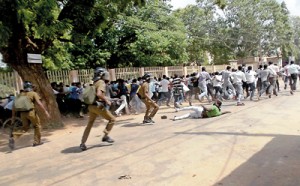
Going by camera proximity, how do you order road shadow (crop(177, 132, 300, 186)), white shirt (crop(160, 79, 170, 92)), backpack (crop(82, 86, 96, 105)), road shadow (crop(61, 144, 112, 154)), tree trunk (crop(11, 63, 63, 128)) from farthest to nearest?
1. white shirt (crop(160, 79, 170, 92))
2. tree trunk (crop(11, 63, 63, 128))
3. road shadow (crop(61, 144, 112, 154))
4. backpack (crop(82, 86, 96, 105))
5. road shadow (crop(177, 132, 300, 186))

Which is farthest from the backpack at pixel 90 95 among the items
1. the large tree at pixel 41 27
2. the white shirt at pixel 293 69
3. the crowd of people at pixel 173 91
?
the white shirt at pixel 293 69

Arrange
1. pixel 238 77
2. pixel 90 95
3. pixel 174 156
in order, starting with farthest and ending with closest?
pixel 238 77
pixel 90 95
pixel 174 156

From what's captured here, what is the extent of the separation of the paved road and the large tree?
6.09ft

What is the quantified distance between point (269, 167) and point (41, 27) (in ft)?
21.3

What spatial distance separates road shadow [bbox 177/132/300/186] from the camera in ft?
15.0

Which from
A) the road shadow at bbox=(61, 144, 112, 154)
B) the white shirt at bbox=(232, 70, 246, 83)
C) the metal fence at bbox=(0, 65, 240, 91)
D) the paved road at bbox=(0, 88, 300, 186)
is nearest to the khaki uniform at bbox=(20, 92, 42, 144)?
the paved road at bbox=(0, 88, 300, 186)

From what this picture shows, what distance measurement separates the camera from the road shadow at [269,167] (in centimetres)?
459

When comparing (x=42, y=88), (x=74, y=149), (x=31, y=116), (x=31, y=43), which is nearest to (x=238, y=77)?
(x=42, y=88)

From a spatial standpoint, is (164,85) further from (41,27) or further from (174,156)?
(174,156)

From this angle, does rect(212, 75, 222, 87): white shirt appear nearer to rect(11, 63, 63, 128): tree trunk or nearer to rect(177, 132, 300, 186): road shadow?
rect(11, 63, 63, 128): tree trunk

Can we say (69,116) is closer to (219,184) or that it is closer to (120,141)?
(120,141)

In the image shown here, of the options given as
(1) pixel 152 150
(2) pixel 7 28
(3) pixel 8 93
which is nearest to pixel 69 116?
(3) pixel 8 93

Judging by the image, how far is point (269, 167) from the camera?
16.9 feet

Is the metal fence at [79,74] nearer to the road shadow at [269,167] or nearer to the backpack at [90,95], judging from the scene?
the backpack at [90,95]
